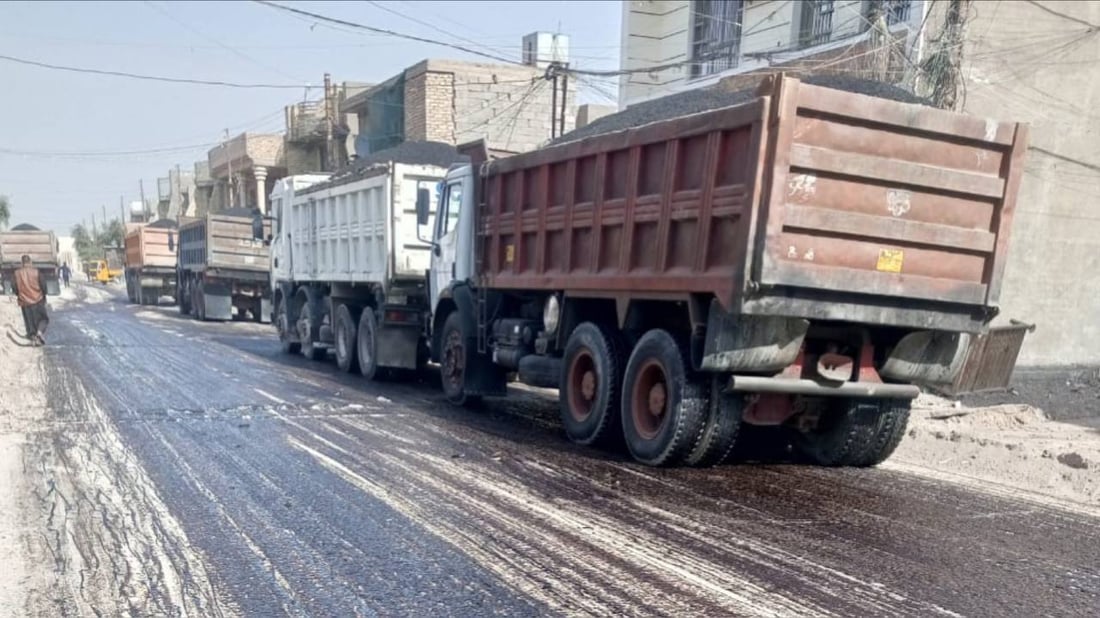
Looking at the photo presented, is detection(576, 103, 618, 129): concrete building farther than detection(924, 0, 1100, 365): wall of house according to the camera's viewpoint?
Yes

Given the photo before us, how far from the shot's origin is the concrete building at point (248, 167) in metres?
43.2

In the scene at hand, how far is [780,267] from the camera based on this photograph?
20.9ft

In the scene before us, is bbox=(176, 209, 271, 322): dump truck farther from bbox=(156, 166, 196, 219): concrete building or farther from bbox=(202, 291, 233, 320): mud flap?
bbox=(156, 166, 196, 219): concrete building

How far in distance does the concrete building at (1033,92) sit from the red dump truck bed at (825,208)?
6.66 m

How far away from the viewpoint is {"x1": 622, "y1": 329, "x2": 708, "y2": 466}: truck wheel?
7.15 meters

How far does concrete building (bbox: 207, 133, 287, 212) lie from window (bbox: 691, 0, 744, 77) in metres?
26.6

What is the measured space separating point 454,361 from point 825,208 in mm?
5772

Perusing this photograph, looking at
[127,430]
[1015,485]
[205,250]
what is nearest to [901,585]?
[1015,485]

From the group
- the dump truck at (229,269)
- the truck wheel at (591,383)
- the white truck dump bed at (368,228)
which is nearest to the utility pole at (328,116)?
the dump truck at (229,269)

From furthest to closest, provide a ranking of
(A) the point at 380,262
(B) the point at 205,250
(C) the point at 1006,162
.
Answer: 1. (B) the point at 205,250
2. (A) the point at 380,262
3. (C) the point at 1006,162

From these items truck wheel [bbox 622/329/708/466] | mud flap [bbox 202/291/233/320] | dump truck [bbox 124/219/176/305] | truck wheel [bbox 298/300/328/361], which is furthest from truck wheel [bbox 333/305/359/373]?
dump truck [bbox 124/219/176/305]

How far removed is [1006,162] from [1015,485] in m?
2.58

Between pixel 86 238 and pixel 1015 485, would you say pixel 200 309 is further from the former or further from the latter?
pixel 86 238

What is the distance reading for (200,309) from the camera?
89.9 feet
